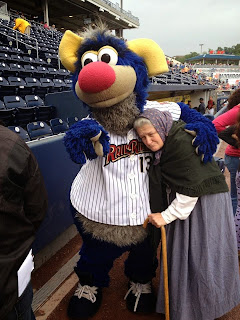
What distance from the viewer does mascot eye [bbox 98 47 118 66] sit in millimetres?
1551

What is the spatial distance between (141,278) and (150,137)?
1048mm

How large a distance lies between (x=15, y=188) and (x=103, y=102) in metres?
0.72

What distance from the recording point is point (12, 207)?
98 centimetres

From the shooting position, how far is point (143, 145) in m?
1.62

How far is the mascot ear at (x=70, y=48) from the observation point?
170cm

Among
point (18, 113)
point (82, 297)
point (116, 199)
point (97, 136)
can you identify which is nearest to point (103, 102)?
point (97, 136)

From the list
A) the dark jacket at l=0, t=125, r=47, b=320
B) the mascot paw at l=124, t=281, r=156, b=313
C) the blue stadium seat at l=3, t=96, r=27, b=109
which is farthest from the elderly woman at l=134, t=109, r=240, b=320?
the blue stadium seat at l=3, t=96, r=27, b=109

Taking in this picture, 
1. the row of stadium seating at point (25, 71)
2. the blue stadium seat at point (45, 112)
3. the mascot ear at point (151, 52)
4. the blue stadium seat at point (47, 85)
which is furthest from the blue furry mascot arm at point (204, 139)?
the row of stadium seating at point (25, 71)

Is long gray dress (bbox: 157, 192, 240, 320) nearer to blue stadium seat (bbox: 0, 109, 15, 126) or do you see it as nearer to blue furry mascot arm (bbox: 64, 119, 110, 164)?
blue furry mascot arm (bbox: 64, 119, 110, 164)

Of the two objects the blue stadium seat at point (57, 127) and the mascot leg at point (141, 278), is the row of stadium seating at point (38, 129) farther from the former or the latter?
the mascot leg at point (141, 278)

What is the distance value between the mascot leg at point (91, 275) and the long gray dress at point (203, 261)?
14.8 inches

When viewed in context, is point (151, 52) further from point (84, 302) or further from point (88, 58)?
point (84, 302)

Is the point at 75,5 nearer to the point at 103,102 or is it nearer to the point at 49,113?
the point at 49,113

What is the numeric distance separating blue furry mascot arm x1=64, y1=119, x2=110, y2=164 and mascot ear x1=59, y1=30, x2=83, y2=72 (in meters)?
0.49
